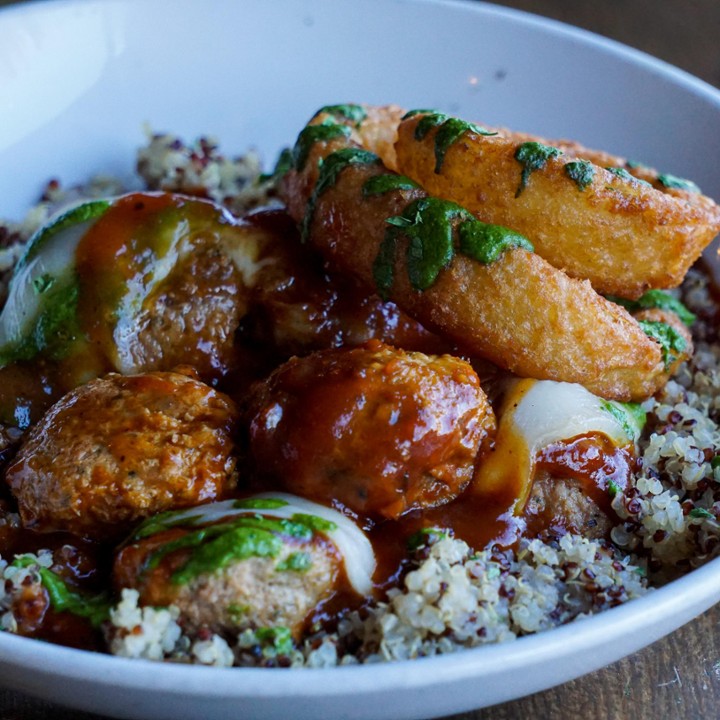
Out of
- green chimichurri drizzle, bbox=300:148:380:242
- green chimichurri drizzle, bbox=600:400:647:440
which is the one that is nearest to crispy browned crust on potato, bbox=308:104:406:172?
green chimichurri drizzle, bbox=300:148:380:242

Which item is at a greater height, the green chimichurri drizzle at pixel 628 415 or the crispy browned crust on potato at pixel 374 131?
the crispy browned crust on potato at pixel 374 131

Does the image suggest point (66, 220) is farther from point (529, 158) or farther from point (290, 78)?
point (290, 78)

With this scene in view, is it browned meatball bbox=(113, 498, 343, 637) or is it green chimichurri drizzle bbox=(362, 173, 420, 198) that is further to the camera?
green chimichurri drizzle bbox=(362, 173, 420, 198)

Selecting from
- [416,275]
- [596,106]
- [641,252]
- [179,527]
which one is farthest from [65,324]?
[596,106]

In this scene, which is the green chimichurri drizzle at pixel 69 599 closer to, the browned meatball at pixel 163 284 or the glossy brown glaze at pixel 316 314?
the browned meatball at pixel 163 284

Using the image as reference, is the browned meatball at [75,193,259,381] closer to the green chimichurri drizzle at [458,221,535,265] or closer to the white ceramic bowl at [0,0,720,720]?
the green chimichurri drizzle at [458,221,535,265]

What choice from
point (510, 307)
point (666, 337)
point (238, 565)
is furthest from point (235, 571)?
point (666, 337)

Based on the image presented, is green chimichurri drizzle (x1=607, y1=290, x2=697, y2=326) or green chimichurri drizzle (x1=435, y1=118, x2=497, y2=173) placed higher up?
green chimichurri drizzle (x1=435, y1=118, x2=497, y2=173)

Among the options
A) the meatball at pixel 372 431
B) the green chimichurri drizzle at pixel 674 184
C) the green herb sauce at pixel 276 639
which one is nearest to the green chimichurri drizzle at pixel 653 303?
the green chimichurri drizzle at pixel 674 184
